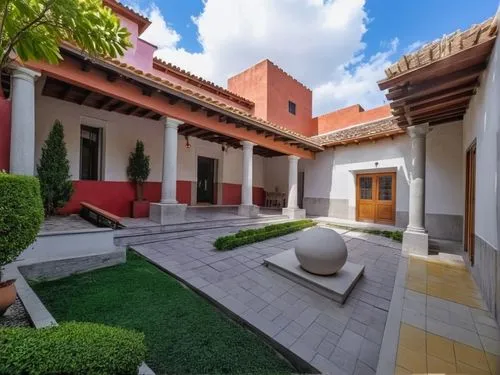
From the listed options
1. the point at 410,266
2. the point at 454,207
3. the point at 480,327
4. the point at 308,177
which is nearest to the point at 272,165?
the point at 308,177

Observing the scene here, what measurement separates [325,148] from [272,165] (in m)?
3.50

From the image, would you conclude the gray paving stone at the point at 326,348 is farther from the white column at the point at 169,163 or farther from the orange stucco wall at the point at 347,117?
the orange stucco wall at the point at 347,117

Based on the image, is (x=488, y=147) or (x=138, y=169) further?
(x=138, y=169)

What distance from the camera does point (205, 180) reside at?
37.2ft

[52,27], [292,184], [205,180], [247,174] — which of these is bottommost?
[292,184]

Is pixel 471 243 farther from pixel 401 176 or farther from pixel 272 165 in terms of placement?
pixel 272 165

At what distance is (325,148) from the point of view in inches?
453

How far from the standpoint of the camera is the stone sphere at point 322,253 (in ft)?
12.5

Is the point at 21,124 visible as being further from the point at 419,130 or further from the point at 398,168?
the point at 398,168

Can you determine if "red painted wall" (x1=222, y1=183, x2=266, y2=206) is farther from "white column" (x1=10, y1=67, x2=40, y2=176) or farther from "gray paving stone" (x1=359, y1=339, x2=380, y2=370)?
"gray paving stone" (x1=359, y1=339, x2=380, y2=370)

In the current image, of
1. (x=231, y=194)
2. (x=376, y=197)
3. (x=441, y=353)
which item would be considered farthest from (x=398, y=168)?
(x=441, y=353)

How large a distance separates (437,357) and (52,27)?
16.1 ft

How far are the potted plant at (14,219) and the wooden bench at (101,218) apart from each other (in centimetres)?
273

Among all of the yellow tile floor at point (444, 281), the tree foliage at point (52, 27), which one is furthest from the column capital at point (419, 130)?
the tree foliage at point (52, 27)
